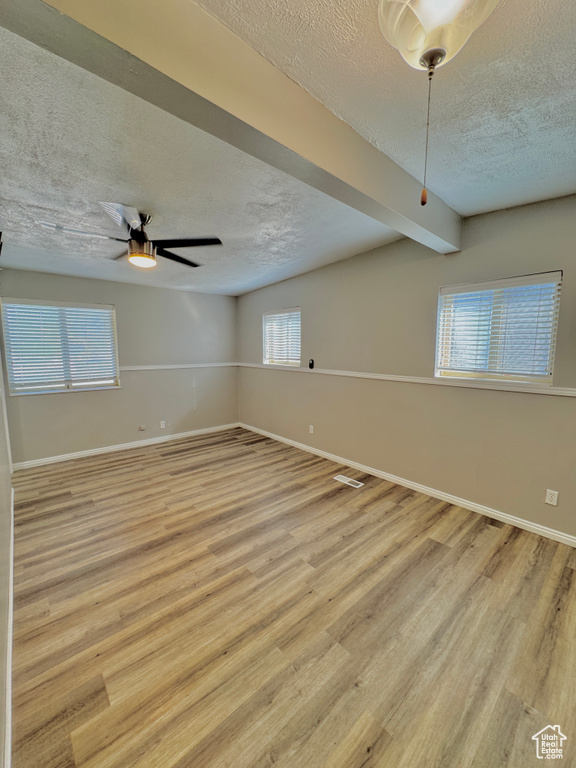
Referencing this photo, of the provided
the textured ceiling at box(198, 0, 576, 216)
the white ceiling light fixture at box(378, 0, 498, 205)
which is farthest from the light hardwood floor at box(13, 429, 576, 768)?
the textured ceiling at box(198, 0, 576, 216)

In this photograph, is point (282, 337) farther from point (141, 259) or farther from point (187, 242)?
point (141, 259)

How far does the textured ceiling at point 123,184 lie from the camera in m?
1.19

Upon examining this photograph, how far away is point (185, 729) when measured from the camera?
1.16m

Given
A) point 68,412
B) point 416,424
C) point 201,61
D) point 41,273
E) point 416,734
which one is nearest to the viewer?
point 201,61

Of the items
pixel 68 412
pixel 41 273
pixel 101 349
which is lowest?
pixel 68 412

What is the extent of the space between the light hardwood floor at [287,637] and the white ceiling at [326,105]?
2.50 m

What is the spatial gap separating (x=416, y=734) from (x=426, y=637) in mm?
460

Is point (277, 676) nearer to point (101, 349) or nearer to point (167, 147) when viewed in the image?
point (167, 147)

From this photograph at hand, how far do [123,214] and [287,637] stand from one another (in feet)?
9.25

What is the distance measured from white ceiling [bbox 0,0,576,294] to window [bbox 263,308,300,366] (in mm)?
1849

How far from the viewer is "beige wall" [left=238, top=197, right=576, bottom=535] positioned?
2.23 metres

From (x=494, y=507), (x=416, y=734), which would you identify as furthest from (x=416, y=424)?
(x=416, y=734)

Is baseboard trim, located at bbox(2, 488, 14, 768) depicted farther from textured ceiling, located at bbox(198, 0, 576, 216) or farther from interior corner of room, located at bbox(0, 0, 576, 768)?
textured ceiling, located at bbox(198, 0, 576, 216)

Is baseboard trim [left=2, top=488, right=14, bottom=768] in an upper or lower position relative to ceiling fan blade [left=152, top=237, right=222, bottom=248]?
lower
